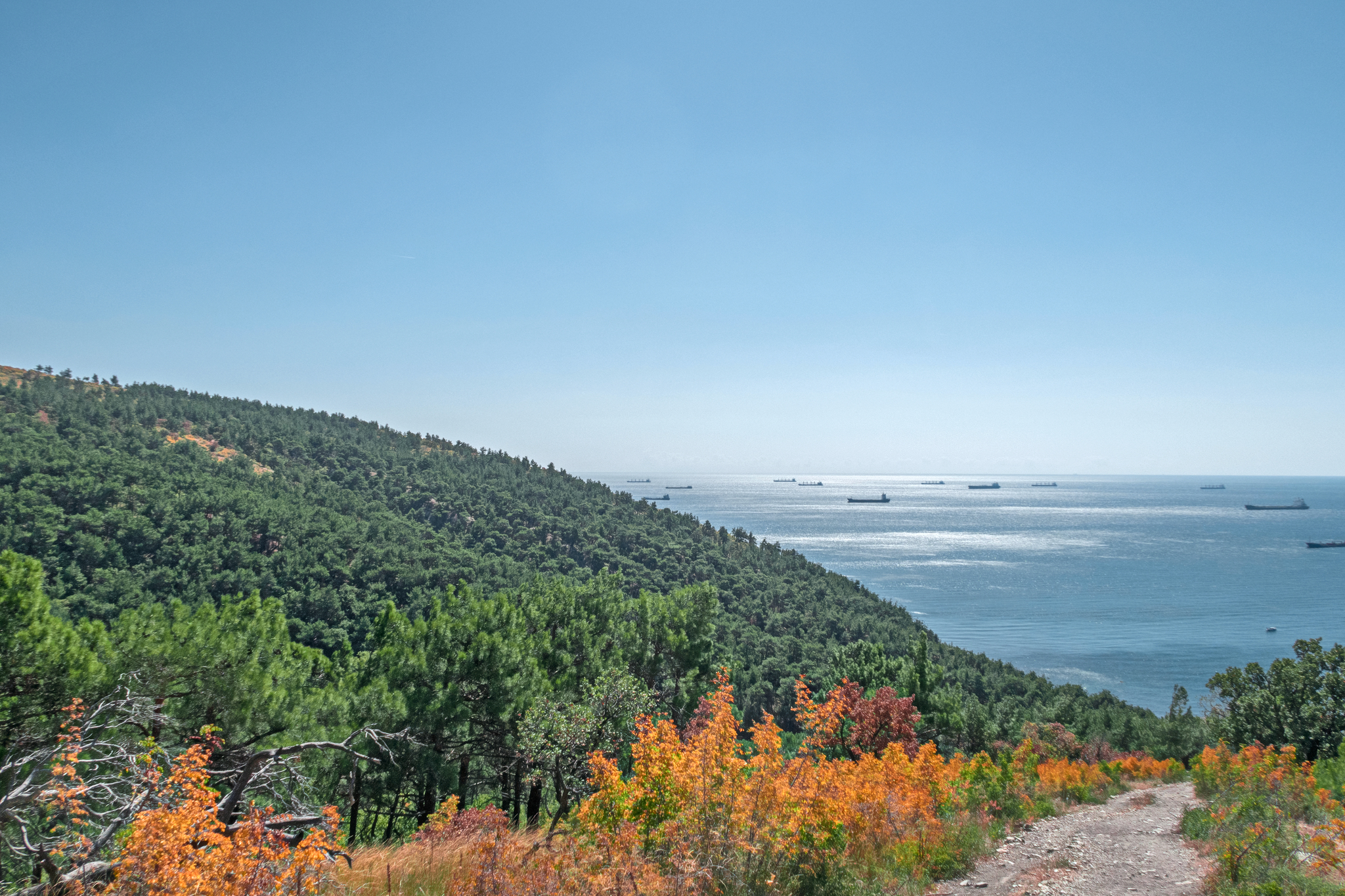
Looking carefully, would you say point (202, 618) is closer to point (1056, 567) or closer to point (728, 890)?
point (728, 890)

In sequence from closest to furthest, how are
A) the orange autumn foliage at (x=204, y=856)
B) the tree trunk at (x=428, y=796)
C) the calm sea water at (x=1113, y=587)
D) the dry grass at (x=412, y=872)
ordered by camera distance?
the orange autumn foliage at (x=204, y=856), the dry grass at (x=412, y=872), the tree trunk at (x=428, y=796), the calm sea water at (x=1113, y=587)

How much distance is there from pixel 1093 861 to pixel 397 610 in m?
26.5

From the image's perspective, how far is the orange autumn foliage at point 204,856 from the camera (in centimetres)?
369

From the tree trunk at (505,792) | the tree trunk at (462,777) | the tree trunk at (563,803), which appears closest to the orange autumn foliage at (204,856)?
the tree trunk at (563,803)

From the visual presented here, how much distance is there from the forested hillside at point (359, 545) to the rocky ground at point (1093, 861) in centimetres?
1286

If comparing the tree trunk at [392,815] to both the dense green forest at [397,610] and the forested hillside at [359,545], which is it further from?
the forested hillside at [359,545]

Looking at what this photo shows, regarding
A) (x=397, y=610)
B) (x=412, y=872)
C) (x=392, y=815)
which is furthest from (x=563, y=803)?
(x=397, y=610)

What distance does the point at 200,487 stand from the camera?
54312 mm

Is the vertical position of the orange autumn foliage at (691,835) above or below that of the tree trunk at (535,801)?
above

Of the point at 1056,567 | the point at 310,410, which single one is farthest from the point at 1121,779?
the point at 310,410

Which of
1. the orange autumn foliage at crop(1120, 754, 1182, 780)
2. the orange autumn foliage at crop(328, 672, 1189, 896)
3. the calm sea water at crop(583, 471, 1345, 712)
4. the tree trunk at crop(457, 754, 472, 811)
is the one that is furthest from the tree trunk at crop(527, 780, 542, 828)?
the calm sea water at crop(583, 471, 1345, 712)

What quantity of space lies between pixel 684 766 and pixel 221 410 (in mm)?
115876

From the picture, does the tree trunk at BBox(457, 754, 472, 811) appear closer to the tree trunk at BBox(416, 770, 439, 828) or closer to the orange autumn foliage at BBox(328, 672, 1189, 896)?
the tree trunk at BBox(416, 770, 439, 828)

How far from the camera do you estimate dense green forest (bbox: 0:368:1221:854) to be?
10.6 metres
